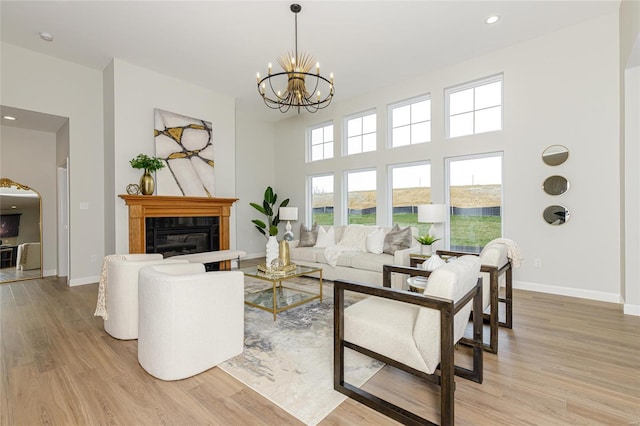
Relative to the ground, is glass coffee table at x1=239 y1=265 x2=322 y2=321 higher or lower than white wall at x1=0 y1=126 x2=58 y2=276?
lower

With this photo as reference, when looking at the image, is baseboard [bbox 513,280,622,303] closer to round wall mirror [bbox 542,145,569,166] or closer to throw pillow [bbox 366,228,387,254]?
round wall mirror [bbox 542,145,569,166]

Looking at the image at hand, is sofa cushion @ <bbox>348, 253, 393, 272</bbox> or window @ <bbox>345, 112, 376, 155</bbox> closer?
sofa cushion @ <bbox>348, 253, 393, 272</bbox>

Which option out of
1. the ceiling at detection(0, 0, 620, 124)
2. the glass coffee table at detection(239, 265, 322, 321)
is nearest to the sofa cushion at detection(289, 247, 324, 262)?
the glass coffee table at detection(239, 265, 322, 321)

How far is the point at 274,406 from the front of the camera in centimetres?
170

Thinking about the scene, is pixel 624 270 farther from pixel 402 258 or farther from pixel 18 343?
pixel 18 343

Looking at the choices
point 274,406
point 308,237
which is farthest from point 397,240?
point 274,406

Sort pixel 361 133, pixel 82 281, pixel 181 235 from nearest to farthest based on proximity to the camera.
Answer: pixel 82 281 < pixel 181 235 < pixel 361 133

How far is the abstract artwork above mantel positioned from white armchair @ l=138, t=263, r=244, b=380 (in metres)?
3.13

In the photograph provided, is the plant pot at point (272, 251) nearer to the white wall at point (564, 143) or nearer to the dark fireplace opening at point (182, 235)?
the dark fireplace opening at point (182, 235)

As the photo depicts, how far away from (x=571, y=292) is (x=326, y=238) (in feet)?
11.7

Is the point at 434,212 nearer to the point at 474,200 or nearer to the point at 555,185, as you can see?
the point at 474,200

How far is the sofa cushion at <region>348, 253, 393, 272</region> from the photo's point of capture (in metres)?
4.03

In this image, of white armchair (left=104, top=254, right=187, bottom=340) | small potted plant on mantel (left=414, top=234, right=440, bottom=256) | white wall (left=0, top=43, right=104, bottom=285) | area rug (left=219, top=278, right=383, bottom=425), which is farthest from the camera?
white wall (left=0, top=43, right=104, bottom=285)

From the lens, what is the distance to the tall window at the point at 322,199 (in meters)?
6.57
